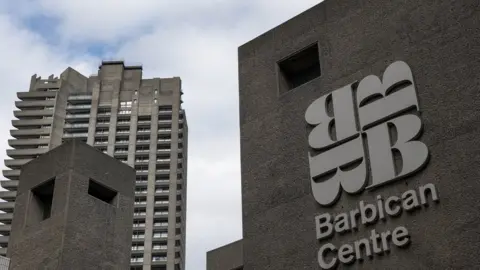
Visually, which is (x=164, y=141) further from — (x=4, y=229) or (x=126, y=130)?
(x=4, y=229)

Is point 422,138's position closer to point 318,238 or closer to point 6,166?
point 318,238

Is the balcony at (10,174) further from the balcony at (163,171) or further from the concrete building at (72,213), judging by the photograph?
the concrete building at (72,213)

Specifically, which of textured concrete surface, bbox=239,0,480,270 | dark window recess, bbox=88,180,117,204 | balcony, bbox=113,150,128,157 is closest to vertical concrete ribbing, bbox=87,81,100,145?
balcony, bbox=113,150,128,157

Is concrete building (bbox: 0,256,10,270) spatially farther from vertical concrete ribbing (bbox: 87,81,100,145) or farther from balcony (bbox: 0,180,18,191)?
balcony (bbox: 0,180,18,191)

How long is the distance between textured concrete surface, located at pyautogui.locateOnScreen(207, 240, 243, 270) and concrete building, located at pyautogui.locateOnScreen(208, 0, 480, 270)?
4934 mm

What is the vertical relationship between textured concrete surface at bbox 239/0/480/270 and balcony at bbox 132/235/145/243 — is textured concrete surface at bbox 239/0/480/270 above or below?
below

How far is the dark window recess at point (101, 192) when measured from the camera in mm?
27000

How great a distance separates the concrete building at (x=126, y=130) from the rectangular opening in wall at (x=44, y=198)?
7117 cm

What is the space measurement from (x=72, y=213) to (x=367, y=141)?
39.4 ft

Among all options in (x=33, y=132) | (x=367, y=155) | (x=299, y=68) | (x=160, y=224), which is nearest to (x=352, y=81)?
(x=367, y=155)

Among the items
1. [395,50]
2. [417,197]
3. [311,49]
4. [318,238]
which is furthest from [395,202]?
[311,49]

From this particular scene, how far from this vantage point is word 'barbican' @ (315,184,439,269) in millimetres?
15062

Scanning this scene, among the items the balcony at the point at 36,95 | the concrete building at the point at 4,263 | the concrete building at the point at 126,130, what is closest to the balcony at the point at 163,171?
the concrete building at the point at 126,130

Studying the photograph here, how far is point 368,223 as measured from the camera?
1575 cm
